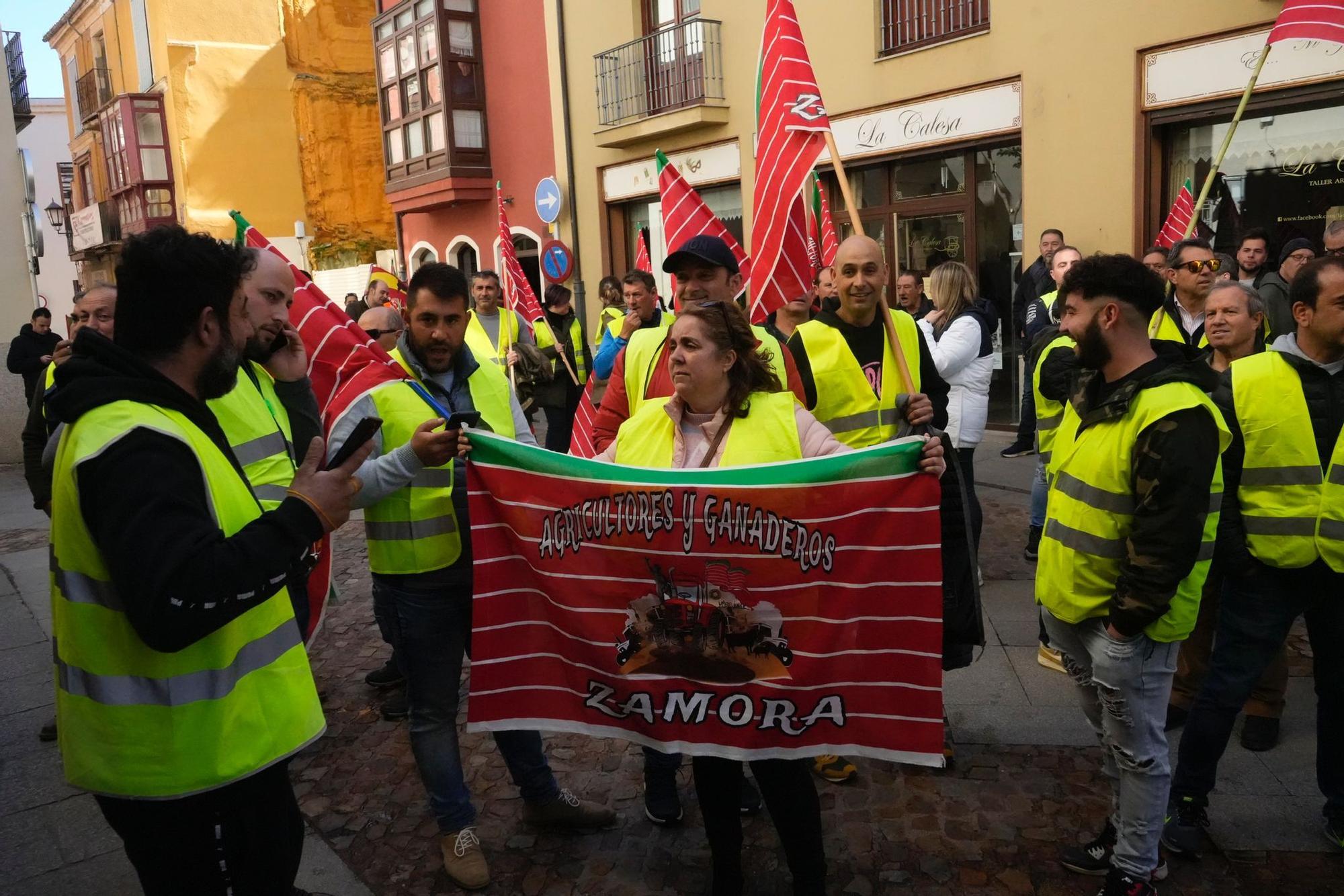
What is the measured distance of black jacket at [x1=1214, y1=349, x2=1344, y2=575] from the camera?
335 cm

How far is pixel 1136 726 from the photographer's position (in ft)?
9.68

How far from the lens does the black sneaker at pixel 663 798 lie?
3699mm

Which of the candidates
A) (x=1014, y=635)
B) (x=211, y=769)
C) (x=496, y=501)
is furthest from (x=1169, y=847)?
(x=211, y=769)

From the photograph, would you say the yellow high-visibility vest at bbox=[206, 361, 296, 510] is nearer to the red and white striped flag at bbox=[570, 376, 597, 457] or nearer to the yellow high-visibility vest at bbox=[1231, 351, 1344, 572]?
the red and white striped flag at bbox=[570, 376, 597, 457]

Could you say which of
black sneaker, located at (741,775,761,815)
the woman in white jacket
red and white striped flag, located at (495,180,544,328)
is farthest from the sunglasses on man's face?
red and white striped flag, located at (495,180,544,328)

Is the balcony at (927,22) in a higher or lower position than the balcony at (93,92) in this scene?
lower

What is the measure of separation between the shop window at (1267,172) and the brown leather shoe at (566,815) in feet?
26.9

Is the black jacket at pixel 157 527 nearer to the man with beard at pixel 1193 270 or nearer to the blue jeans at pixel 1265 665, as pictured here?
the blue jeans at pixel 1265 665

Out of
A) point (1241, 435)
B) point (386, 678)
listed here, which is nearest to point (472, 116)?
point (386, 678)

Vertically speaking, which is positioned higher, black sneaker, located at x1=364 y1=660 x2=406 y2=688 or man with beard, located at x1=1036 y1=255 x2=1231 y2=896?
man with beard, located at x1=1036 y1=255 x2=1231 y2=896

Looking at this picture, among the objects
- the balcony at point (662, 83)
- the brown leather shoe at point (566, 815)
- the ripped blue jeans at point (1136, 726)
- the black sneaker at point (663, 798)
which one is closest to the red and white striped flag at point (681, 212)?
the black sneaker at point (663, 798)

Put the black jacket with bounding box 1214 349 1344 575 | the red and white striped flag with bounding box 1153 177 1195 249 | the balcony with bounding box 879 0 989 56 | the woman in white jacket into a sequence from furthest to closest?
the balcony with bounding box 879 0 989 56 → the red and white striped flag with bounding box 1153 177 1195 249 → the woman in white jacket → the black jacket with bounding box 1214 349 1344 575

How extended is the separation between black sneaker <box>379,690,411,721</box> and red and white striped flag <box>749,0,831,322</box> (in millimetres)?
2581

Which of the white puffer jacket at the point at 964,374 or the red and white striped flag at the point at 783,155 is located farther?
the white puffer jacket at the point at 964,374
